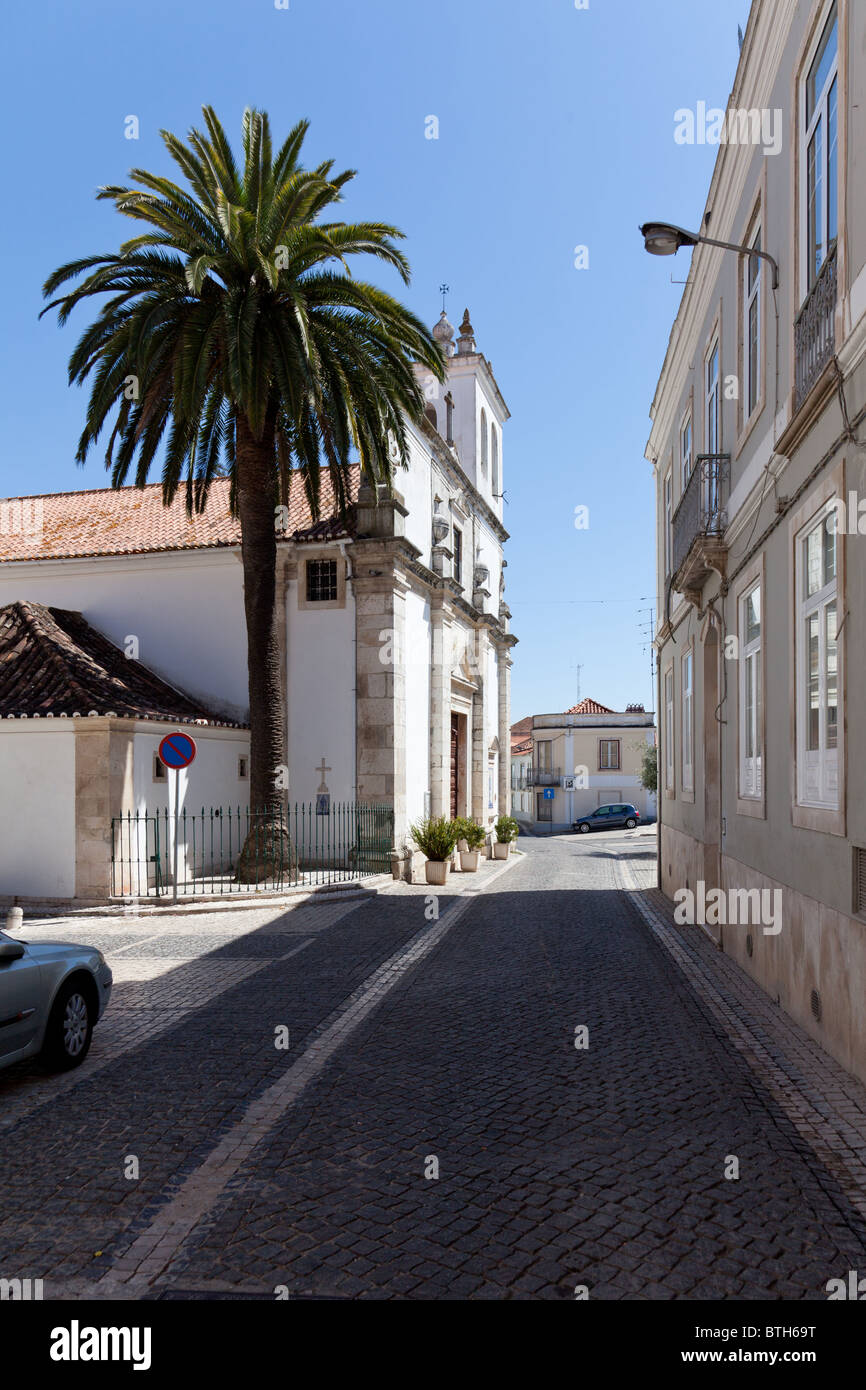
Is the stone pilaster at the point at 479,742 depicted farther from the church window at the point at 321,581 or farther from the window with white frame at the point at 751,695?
the window with white frame at the point at 751,695

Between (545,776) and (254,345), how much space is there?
4833 cm

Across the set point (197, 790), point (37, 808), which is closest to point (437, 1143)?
point (37, 808)

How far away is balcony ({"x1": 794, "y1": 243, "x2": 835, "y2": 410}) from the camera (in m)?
7.21

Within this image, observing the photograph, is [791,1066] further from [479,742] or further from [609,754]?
[609,754]

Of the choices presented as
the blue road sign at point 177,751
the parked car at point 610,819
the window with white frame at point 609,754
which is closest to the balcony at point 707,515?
the blue road sign at point 177,751

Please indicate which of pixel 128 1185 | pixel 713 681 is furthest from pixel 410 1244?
pixel 713 681

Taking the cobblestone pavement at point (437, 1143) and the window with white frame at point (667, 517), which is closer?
the cobblestone pavement at point (437, 1143)

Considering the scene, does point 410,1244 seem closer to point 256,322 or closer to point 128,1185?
point 128,1185

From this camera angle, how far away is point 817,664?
25.7ft

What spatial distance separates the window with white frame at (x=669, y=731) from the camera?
61.4 feet

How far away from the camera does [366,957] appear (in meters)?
11.1

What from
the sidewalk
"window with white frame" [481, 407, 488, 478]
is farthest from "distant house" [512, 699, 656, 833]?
the sidewalk

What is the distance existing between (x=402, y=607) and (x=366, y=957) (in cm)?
1094

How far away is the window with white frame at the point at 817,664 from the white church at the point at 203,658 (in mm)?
10328
